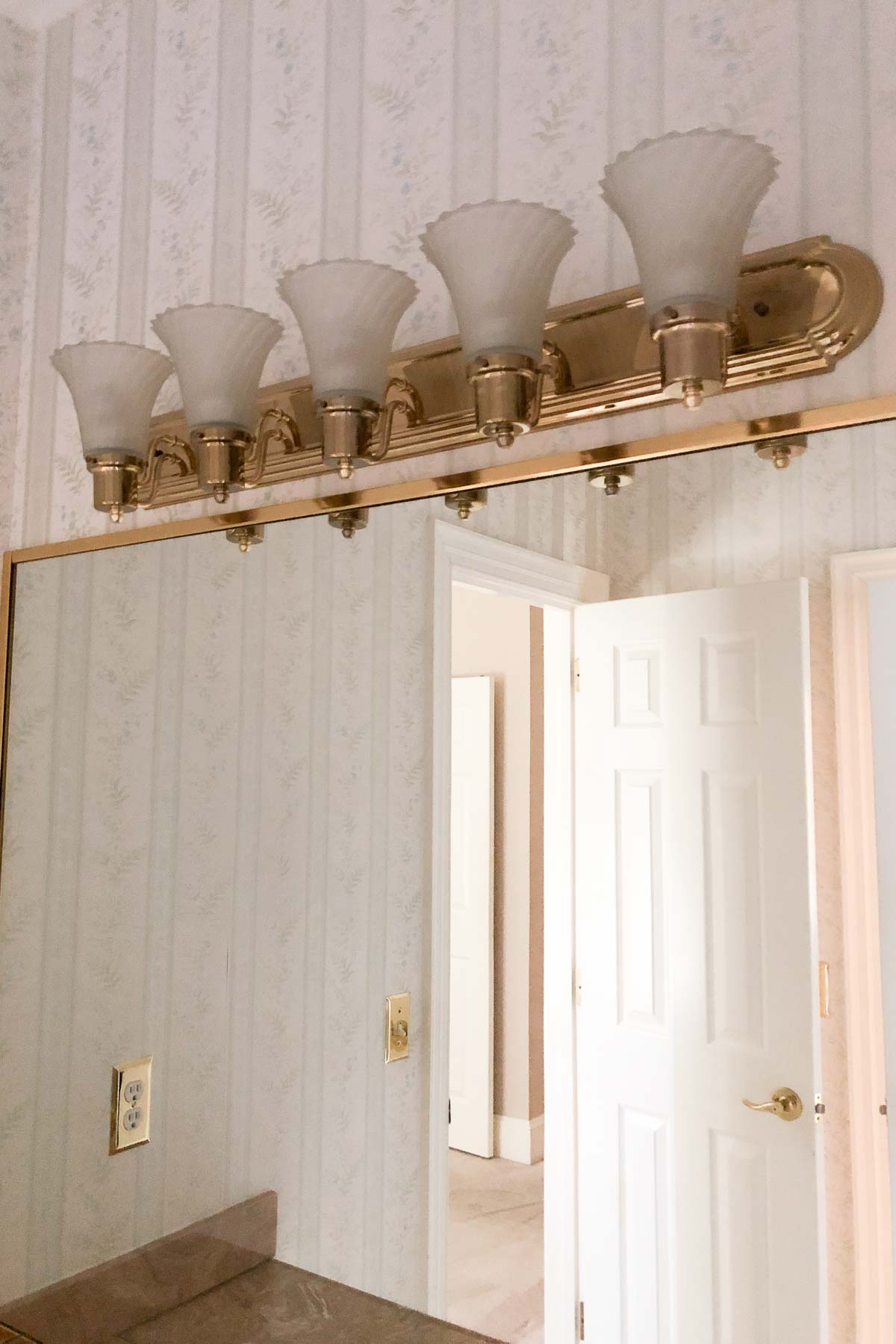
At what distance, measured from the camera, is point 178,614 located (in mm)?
1476

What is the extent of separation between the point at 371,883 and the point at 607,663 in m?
0.40

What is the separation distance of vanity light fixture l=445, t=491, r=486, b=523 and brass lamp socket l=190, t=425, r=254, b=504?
0.84 ft

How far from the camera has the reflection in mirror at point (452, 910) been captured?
2.90ft

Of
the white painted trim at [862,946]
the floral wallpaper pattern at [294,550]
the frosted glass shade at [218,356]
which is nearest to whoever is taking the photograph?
the white painted trim at [862,946]

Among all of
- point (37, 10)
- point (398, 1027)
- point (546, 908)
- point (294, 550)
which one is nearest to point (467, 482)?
point (294, 550)

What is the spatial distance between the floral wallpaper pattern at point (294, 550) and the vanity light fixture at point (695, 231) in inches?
4.2

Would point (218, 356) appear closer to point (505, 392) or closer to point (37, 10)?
point (505, 392)

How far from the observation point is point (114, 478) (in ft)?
4.51

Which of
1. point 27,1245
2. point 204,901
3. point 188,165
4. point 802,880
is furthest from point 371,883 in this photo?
point 188,165

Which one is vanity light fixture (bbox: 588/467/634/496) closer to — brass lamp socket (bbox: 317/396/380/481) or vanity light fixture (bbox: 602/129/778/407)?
vanity light fixture (bbox: 602/129/778/407)

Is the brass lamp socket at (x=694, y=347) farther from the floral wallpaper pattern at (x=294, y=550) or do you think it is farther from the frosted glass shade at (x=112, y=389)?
the frosted glass shade at (x=112, y=389)

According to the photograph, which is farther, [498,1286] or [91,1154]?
[91,1154]

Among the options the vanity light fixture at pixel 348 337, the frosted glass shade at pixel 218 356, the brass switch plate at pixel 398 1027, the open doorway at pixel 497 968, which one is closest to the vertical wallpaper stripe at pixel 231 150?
the frosted glass shade at pixel 218 356

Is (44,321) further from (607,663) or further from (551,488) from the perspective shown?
(607,663)
